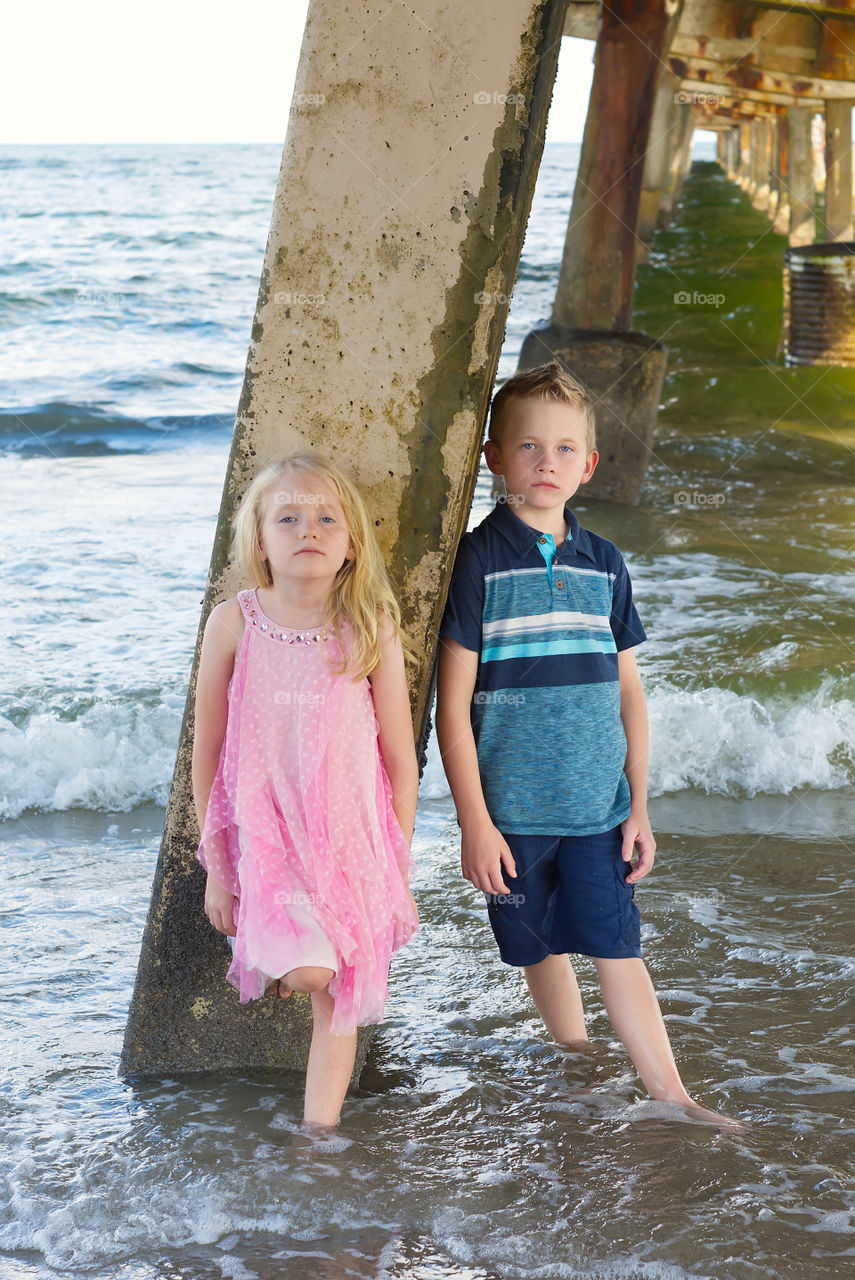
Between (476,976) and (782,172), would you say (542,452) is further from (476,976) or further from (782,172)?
(782,172)

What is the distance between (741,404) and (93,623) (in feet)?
26.2

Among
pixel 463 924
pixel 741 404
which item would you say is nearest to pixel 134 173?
pixel 741 404

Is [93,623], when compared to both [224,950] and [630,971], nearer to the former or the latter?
[224,950]

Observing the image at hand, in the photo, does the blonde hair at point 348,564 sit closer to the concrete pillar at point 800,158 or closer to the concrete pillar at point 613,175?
the concrete pillar at point 613,175

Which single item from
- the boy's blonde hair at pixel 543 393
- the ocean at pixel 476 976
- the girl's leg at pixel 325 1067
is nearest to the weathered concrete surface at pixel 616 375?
the ocean at pixel 476 976

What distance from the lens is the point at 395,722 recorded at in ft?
7.55

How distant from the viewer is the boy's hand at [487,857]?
240 cm

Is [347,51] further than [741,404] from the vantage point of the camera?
No

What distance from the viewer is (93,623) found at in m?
6.35

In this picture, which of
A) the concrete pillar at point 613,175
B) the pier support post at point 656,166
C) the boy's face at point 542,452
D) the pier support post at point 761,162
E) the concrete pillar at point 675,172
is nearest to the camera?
the boy's face at point 542,452

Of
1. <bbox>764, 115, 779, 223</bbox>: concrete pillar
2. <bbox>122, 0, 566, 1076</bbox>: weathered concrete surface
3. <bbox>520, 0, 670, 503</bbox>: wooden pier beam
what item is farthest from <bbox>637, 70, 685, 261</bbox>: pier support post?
<bbox>122, 0, 566, 1076</bbox>: weathered concrete surface

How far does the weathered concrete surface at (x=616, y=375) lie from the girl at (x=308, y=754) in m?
5.84

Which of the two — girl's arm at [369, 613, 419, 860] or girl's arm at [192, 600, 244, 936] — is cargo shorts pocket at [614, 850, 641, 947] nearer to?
girl's arm at [369, 613, 419, 860]

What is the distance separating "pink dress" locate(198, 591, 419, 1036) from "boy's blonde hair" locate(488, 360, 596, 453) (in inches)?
23.2
